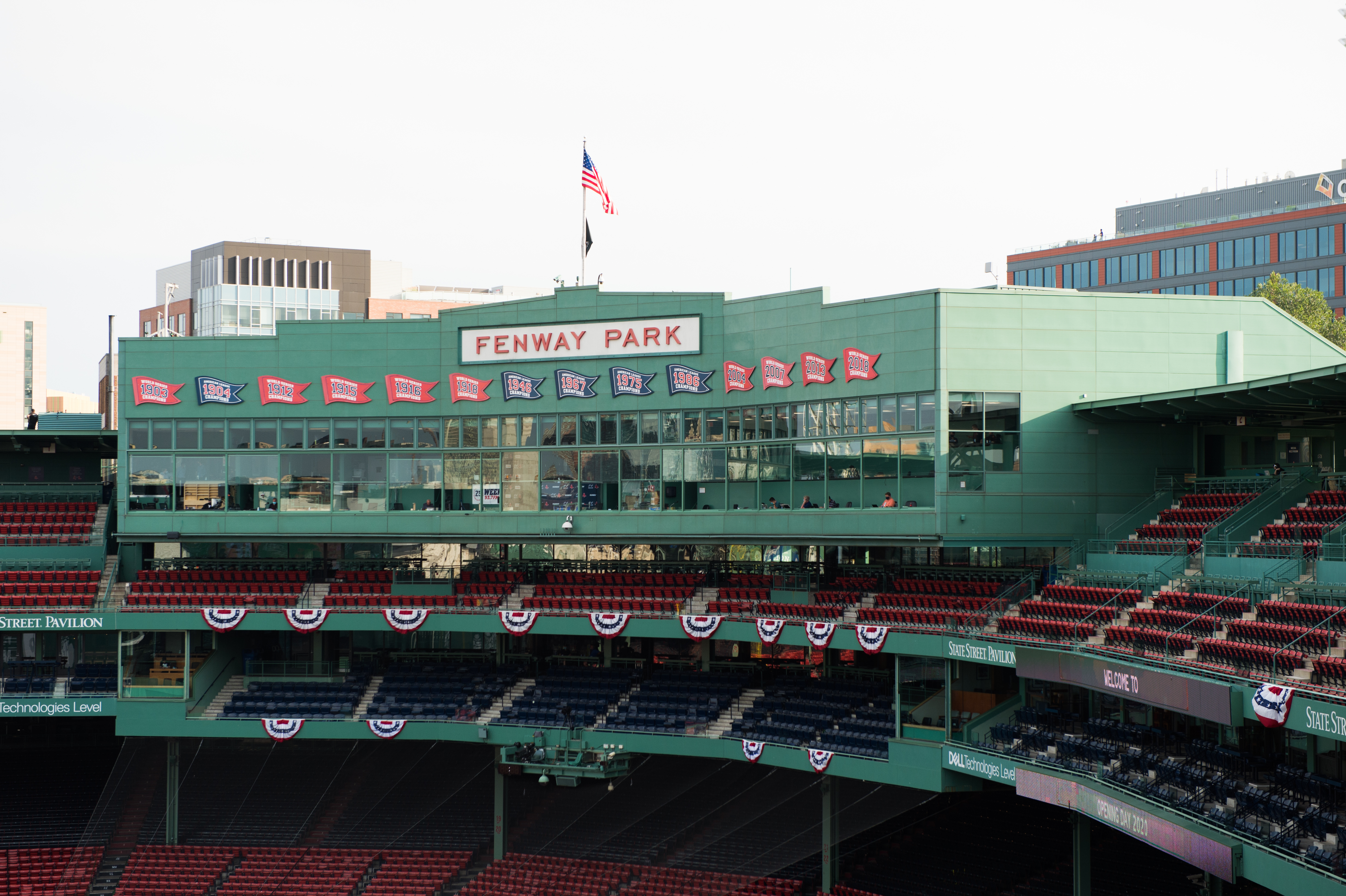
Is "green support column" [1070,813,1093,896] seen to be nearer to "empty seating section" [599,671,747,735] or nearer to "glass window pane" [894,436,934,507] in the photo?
"glass window pane" [894,436,934,507]

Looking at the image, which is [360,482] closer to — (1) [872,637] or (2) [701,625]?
(2) [701,625]

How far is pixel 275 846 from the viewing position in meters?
44.0

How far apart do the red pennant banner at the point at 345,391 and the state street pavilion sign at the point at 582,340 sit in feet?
12.0

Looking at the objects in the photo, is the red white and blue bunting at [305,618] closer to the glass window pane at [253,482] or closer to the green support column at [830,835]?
the glass window pane at [253,482]

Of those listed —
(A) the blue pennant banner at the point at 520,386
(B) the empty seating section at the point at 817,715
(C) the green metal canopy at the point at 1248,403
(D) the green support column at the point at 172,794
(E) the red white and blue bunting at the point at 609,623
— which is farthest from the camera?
(D) the green support column at the point at 172,794

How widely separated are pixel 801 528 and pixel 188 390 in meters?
22.5

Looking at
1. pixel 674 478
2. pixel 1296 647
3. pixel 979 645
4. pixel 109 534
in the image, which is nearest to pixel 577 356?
pixel 674 478

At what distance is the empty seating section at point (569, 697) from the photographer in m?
42.7

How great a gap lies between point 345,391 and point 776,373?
15.5m

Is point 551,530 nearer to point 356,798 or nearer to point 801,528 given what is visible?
point 801,528

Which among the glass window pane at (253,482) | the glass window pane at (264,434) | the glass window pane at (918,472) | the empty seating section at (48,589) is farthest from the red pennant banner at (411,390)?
the glass window pane at (918,472)

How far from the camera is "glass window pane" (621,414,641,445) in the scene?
4362 centimetres

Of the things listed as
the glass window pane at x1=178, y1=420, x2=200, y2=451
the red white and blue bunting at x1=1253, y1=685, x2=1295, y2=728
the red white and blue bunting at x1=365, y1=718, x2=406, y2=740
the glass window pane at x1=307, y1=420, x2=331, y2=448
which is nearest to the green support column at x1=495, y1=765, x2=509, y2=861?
the red white and blue bunting at x1=365, y1=718, x2=406, y2=740

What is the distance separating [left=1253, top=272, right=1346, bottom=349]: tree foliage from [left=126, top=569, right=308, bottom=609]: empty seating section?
170 ft
